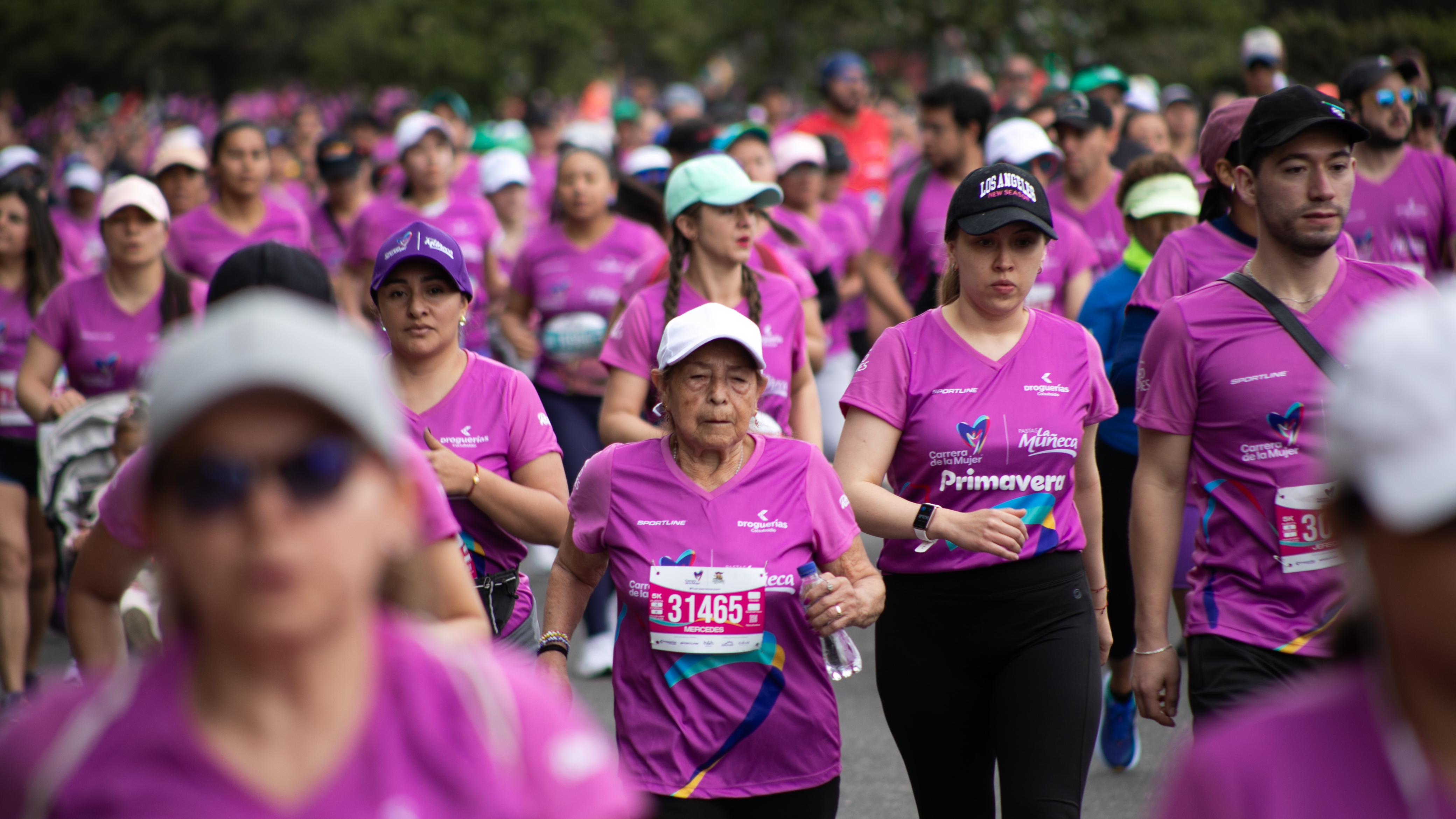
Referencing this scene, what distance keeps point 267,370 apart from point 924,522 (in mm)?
2890

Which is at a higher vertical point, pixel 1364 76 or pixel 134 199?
pixel 1364 76

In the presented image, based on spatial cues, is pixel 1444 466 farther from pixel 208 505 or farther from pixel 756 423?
pixel 756 423

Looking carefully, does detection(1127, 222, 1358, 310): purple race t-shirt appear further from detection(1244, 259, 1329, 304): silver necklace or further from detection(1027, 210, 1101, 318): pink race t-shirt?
detection(1027, 210, 1101, 318): pink race t-shirt

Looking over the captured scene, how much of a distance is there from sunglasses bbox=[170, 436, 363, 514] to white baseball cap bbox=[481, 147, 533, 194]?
36.3ft

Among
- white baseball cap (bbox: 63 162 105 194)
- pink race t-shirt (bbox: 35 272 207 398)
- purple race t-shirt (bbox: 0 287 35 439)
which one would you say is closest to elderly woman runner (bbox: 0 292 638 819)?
pink race t-shirt (bbox: 35 272 207 398)

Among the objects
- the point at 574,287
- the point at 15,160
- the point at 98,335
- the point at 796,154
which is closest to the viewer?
the point at 98,335

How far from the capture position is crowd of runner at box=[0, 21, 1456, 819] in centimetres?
174

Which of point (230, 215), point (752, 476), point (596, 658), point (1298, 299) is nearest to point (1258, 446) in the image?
point (1298, 299)

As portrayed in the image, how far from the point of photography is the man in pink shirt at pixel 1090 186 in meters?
9.03

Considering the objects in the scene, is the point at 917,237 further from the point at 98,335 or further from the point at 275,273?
the point at 275,273

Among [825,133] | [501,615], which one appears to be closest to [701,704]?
[501,615]

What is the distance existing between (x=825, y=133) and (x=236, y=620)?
42.8 feet

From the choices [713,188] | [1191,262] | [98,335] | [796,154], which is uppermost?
[796,154]

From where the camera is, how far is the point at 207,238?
9758 mm
